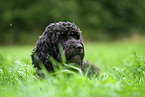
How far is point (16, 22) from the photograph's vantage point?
21.1 m

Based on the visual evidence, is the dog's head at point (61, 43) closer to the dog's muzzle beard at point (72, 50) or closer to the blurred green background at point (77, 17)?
the dog's muzzle beard at point (72, 50)

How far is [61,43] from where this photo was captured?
9.76ft

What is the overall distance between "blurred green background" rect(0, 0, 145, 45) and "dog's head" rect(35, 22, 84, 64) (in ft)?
56.1

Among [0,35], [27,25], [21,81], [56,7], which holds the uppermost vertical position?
[56,7]

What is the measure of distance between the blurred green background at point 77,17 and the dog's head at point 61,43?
17.1 metres

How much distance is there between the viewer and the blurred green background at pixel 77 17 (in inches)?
806

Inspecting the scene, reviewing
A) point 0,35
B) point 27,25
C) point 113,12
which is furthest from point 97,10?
point 0,35

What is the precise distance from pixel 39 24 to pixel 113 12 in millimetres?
10607

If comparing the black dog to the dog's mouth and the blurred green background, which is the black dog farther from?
the blurred green background

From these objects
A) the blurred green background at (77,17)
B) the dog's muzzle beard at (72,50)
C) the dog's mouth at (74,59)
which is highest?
the blurred green background at (77,17)

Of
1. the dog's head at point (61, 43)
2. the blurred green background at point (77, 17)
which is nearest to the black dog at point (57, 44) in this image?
the dog's head at point (61, 43)

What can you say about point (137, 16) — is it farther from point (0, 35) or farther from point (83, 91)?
point (83, 91)

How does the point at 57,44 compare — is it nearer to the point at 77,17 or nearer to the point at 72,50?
the point at 72,50

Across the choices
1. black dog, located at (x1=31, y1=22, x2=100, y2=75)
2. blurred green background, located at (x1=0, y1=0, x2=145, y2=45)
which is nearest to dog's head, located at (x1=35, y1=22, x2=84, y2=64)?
black dog, located at (x1=31, y1=22, x2=100, y2=75)
